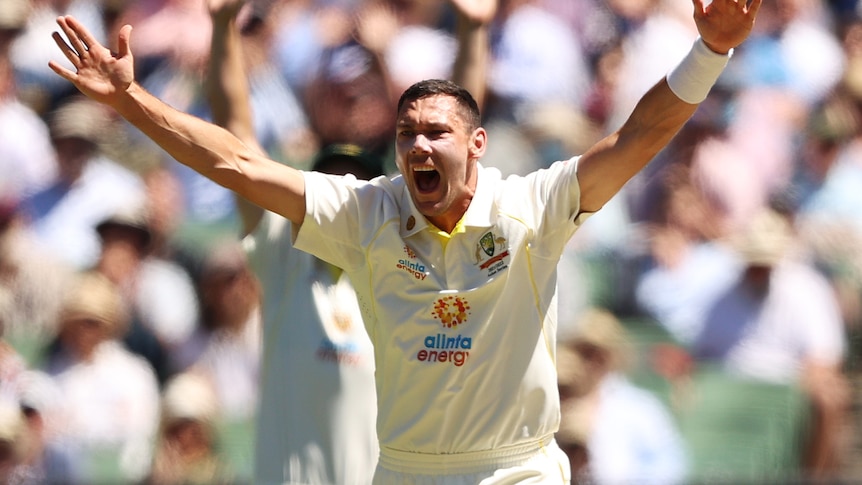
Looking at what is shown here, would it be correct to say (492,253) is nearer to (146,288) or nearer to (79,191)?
(146,288)

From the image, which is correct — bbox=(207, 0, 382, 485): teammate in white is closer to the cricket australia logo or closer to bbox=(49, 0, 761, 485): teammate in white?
bbox=(49, 0, 761, 485): teammate in white

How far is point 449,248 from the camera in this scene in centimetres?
439

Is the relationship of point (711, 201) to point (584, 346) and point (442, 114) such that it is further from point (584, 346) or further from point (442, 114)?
point (442, 114)

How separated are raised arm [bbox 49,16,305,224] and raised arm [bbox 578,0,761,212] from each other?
42.3 inches

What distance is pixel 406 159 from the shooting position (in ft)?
14.2

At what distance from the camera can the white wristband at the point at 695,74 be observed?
416 cm

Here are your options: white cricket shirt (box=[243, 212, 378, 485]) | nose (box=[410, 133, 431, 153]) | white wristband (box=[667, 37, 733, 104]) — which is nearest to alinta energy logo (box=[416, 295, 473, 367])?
nose (box=[410, 133, 431, 153])

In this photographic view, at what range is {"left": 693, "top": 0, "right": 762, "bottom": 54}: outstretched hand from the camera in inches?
162

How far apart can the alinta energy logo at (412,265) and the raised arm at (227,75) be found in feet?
5.25

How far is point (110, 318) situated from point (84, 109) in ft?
4.84

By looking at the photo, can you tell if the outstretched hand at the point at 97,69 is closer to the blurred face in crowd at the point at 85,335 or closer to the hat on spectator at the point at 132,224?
the blurred face in crowd at the point at 85,335

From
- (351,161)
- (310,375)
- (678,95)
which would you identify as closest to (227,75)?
(351,161)

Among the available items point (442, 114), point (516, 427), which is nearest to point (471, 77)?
point (442, 114)

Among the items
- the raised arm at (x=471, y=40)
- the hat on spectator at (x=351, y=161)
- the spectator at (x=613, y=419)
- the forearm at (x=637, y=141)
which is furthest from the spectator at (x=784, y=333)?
the forearm at (x=637, y=141)
